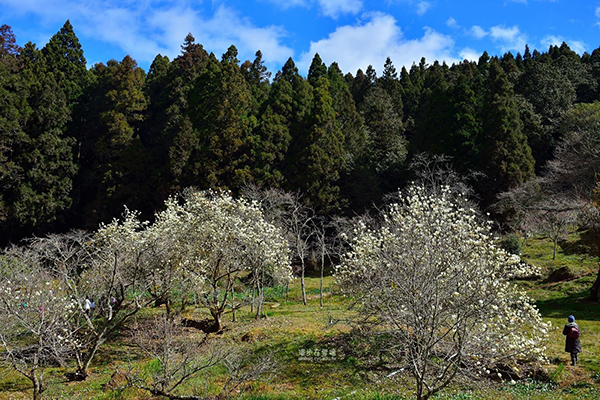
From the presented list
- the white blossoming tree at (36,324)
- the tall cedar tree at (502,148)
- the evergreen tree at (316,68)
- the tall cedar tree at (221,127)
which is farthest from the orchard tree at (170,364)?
the evergreen tree at (316,68)

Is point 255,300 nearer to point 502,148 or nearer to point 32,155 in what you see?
point 502,148

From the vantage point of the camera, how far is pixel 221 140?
28.9 meters

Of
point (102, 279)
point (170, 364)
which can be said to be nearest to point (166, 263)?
point (102, 279)

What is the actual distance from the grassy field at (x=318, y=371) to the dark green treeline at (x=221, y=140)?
1358cm

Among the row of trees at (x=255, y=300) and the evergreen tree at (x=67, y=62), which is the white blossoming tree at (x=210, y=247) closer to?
the row of trees at (x=255, y=300)

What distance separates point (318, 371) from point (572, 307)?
10153 mm

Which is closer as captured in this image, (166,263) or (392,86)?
(166,263)

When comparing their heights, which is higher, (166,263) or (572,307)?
(166,263)

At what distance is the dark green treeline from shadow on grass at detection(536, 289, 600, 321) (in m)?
11.0

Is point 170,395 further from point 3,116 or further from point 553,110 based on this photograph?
point 553,110

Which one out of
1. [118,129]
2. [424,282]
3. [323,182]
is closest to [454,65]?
[323,182]

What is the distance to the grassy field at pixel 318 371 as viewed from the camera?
775 centimetres

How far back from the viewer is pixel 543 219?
21281 millimetres

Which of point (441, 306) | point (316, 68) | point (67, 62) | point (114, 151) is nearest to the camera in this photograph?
point (441, 306)
